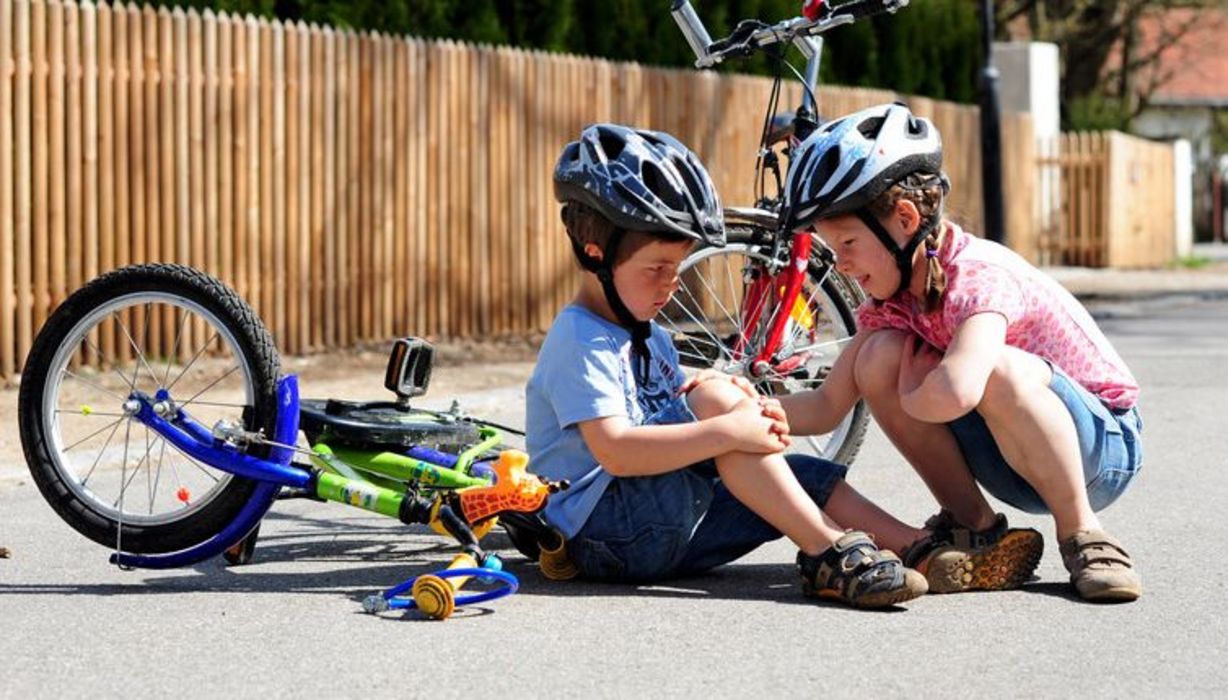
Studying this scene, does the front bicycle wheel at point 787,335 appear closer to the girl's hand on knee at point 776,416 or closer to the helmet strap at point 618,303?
the helmet strap at point 618,303

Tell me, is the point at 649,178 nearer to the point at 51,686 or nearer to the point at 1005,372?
the point at 1005,372

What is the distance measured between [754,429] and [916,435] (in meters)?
0.56

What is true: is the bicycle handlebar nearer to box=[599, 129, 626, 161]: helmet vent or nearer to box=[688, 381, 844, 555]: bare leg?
box=[599, 129, 626, 161]: helmet vent

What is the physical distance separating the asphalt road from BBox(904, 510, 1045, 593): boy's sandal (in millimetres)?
51

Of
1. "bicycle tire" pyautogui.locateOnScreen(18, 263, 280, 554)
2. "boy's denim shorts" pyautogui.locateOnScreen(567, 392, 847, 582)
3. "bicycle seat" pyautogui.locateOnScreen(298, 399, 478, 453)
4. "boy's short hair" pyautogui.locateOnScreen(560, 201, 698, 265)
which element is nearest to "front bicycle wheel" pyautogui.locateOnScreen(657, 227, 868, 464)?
"bicycle seat" pyautogui.locateOnScreen(298, 399, 478, 453)

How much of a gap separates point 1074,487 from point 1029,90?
22.2m

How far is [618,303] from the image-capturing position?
5.05 meters

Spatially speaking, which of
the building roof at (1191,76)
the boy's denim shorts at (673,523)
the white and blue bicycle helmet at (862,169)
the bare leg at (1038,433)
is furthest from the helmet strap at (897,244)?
the building roof at (1191,76)

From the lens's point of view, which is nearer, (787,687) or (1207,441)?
(787,687)

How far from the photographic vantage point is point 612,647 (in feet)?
14.7

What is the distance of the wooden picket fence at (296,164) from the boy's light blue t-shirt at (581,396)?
5.35m

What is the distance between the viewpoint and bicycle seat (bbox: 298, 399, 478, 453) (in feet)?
17.6

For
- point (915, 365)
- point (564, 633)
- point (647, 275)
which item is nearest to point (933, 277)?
point (915, 365)

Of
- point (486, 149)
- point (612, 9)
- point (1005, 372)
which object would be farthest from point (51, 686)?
point (612, 9)
